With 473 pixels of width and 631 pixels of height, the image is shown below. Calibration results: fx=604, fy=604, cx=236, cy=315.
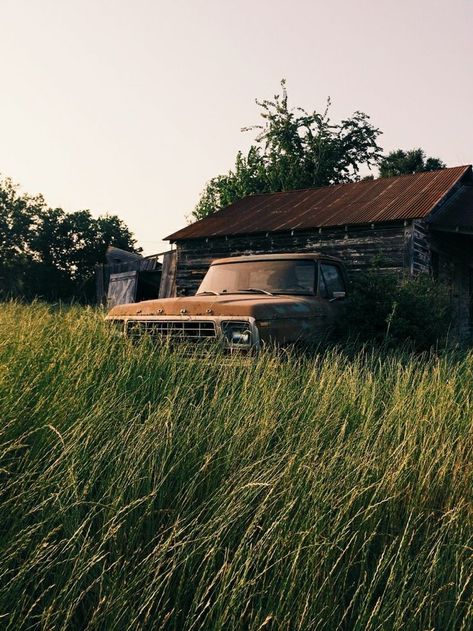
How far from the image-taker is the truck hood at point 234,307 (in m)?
5.68

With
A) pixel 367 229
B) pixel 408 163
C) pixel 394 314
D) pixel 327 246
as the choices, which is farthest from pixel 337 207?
pixel 408 163

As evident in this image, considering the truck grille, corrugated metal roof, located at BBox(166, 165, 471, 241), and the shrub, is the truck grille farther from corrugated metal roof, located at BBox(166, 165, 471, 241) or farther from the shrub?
corrugated metal roof, located at BBox(166, 165, 471, 241)

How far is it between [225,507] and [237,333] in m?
3.12

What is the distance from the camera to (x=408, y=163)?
40.1 metres

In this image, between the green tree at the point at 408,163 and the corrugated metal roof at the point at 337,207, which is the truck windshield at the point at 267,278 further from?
the green tree at the point at 408,163

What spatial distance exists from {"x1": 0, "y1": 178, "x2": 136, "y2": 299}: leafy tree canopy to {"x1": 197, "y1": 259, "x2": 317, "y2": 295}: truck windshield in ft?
94.8

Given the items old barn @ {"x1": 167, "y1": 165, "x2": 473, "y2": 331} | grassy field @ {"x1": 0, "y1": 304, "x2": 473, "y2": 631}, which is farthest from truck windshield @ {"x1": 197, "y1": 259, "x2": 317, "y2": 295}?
old barn @ {"x1": 167, "y1": 165, "x2": 473, "y2": 331}

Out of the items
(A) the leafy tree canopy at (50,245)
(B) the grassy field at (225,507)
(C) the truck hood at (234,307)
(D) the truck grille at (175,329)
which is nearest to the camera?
(B) the grassy field at (225,507)

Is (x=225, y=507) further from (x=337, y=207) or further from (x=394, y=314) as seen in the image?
(x=337, y=207)

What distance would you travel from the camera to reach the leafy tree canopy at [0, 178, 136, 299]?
3606 cm

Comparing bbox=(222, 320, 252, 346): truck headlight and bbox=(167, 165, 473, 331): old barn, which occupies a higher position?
bbox=(167, 165, 473, 331): old barn

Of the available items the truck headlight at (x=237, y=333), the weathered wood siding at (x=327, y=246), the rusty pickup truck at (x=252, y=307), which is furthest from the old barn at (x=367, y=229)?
the truck headlight at (x=237, y=333)

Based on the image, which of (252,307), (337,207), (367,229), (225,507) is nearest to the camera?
(225,507)

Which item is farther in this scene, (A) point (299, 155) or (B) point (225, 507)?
(A) point (299, 155)
